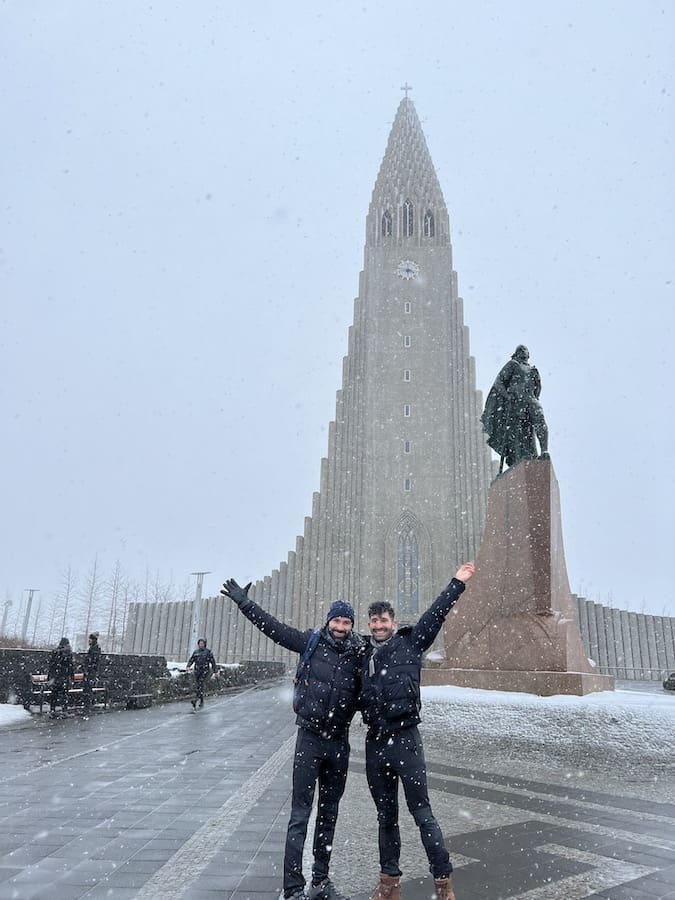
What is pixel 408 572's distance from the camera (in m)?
42.7

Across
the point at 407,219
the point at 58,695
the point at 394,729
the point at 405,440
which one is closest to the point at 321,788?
the point at 394,729

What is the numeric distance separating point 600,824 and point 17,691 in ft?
41.6

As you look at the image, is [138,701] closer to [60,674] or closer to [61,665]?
[60,674]

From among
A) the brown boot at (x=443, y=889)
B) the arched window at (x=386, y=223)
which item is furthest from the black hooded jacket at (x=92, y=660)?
the arched window at (x=386, y=223)

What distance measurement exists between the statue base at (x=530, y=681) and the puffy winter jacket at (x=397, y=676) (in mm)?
5246

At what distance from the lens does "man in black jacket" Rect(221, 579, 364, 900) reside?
338 centimetres

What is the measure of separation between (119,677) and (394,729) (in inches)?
642

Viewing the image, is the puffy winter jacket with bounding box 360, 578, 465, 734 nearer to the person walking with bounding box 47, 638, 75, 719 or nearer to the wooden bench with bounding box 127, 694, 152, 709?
the person walking with bounding box 47, 638, 75, 719

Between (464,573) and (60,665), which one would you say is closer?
(464,573)

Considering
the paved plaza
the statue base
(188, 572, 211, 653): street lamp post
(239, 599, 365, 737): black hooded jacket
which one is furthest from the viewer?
(188, 572, 211, 653): street lamp post

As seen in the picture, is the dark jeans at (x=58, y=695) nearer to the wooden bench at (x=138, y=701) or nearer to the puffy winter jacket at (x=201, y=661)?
the wooden bench at (x=138, y=701)

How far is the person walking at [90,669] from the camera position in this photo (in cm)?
1412

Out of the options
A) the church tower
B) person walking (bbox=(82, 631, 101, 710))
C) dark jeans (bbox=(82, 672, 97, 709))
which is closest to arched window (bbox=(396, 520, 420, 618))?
the church tower

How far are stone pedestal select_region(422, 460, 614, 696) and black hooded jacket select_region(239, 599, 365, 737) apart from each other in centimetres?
549
